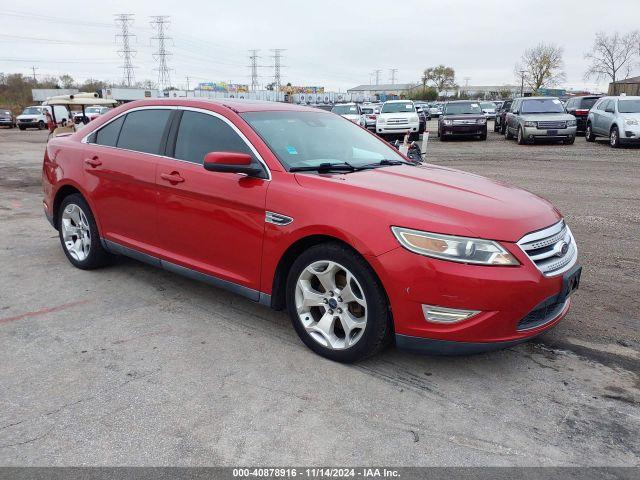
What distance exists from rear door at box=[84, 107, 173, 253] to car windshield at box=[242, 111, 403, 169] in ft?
3.31

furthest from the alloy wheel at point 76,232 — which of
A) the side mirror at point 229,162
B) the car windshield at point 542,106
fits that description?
the car windshield at point 542,106

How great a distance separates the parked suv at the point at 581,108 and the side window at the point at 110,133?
2229cm

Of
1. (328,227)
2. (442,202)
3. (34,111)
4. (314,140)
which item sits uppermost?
(34,111)

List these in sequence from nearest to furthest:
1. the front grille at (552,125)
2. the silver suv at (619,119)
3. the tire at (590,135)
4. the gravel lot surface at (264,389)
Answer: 1. the gravel lot surface at (264,389)
2. the silver suv at (619,119)
3. the front grille at (552,125)
4. the tire at (590,135)

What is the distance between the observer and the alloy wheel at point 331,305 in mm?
3363

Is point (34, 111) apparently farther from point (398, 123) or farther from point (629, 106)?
point (629, 106)

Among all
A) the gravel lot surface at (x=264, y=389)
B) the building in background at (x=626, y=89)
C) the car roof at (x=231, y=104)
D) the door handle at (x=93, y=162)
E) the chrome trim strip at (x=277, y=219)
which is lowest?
the gravel lot surface at (x=264, y=389)

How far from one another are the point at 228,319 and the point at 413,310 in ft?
5.52

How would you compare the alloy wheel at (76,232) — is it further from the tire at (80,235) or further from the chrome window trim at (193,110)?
the chrome window trim at (193,110)

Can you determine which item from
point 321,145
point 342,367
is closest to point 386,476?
point 342,367

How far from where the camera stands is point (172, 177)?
168 inches

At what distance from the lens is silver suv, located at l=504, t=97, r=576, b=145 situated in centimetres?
1855

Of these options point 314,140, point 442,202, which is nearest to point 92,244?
point 314,140

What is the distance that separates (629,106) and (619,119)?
539 millimetres
